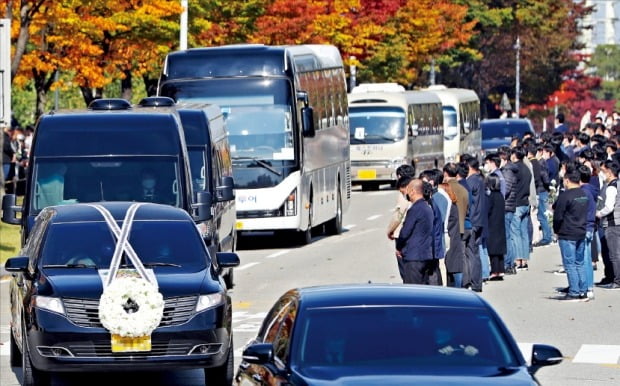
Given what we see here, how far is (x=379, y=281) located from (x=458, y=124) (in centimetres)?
3764

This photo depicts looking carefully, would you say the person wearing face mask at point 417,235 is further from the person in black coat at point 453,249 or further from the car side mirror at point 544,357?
the car side mirror at point 544,357

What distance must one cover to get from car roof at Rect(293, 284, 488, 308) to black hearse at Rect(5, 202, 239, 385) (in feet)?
11.3

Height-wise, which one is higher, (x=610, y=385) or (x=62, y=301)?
(x=62, y=301)

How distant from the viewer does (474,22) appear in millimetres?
82125

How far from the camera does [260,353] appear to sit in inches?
354

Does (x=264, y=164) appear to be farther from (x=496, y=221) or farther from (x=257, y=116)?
(x=496, y=221)

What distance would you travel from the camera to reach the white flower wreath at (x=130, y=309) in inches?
495

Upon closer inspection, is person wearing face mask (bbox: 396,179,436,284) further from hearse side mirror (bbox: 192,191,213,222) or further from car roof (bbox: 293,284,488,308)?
car roof (bbox: 293,284,488,308)

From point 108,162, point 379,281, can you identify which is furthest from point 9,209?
point 379,281

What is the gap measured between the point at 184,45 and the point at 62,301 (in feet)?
84.7

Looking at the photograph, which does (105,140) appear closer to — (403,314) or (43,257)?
(43,257)

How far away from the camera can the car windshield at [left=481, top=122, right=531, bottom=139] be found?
56219 mm

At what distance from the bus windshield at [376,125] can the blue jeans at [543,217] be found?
18188 mm

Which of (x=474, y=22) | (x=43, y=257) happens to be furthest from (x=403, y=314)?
(x=474, y=22)
